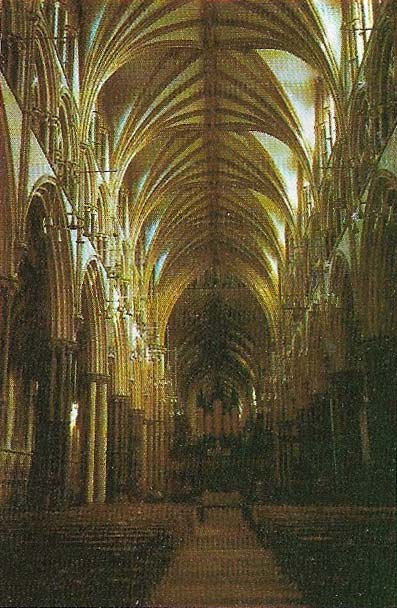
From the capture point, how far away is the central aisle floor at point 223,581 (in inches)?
296

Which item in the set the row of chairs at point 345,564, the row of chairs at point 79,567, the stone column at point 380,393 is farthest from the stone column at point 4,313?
the stone column at point 380,393

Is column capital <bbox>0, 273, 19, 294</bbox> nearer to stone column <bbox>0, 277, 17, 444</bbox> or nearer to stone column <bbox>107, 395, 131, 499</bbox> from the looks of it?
stone column <bbox>0, 277, 17, 444</bbox>

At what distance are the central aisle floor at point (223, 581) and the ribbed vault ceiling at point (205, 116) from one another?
42.0 ft

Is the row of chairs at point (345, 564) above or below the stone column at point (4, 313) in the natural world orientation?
below

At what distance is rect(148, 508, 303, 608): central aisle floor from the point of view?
24.7ft

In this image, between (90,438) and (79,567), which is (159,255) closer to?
(90,438)

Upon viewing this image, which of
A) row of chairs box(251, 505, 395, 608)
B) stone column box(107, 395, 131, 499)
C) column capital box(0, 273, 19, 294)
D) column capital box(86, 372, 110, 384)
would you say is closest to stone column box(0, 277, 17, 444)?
column capital box(0, 273, 19, 294)

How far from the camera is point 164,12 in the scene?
21547mm

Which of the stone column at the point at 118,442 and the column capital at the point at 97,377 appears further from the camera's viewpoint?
the stone column at the point at 118,442

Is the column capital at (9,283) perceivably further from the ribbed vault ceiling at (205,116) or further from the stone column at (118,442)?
the stone column at (118,442)

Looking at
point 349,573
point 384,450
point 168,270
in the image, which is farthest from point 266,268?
point 349,573

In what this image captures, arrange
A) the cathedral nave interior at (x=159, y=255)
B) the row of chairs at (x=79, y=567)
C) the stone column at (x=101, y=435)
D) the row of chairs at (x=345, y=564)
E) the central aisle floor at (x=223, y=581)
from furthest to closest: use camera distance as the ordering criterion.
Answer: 1. the stone column at (x=101, y=435)
2. the cathedral nave interior at (x=159, y=255)
3. the central aisle floor at (x=223, y=581)
4. the row of chairs at (x=345, y=564)
5. the row of chairs at (x=79, y=567)

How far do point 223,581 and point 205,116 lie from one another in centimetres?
2168

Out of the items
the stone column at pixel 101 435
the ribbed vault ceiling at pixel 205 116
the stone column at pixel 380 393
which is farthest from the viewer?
the stone column at pixel 101 435
